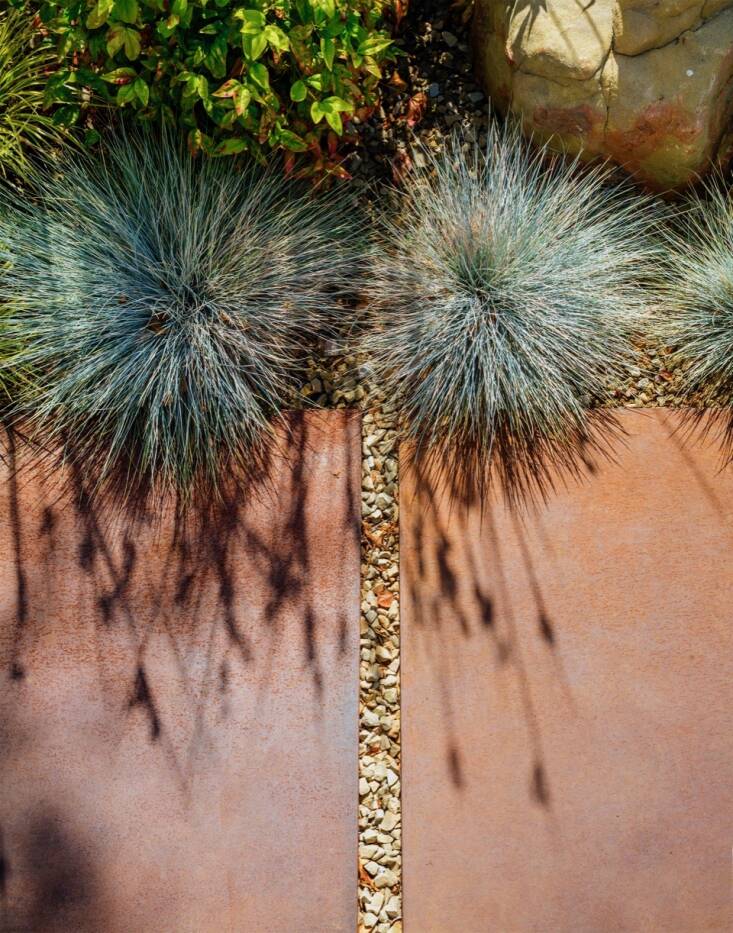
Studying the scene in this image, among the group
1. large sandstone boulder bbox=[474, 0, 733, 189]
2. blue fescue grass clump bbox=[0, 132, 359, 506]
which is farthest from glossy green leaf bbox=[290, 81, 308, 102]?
large sandstone boulder bbox=[474, 0, 733, 189]

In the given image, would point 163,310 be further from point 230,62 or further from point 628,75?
point 628,75

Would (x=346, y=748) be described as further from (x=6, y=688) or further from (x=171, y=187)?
(x=171, y=187)

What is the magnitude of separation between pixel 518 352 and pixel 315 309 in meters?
0.70

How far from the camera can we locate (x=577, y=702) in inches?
104

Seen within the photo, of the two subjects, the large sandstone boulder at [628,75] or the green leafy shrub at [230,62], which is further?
the large sandstone boulder at [628,75]

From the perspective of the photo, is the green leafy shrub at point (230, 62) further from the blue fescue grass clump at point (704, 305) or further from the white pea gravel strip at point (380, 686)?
the blue fescue grass clump at point (704, 305)

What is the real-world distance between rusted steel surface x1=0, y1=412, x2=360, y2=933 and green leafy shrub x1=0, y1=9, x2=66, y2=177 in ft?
3.87

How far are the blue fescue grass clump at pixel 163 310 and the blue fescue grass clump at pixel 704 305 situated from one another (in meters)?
1.10

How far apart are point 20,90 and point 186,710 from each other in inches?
85.3

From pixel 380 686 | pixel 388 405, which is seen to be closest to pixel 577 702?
pixel 380 686

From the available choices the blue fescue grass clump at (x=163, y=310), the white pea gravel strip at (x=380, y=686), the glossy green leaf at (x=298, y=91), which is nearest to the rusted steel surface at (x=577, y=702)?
the white pea gravel strip at (x=380, y=686)

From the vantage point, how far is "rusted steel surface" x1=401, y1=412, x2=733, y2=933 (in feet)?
8.23

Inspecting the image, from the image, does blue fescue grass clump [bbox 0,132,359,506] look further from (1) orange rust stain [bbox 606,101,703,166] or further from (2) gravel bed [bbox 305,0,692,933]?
(1) orange rust stain [bbox 606,101,703,166]

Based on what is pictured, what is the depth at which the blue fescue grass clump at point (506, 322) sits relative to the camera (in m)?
2.85
